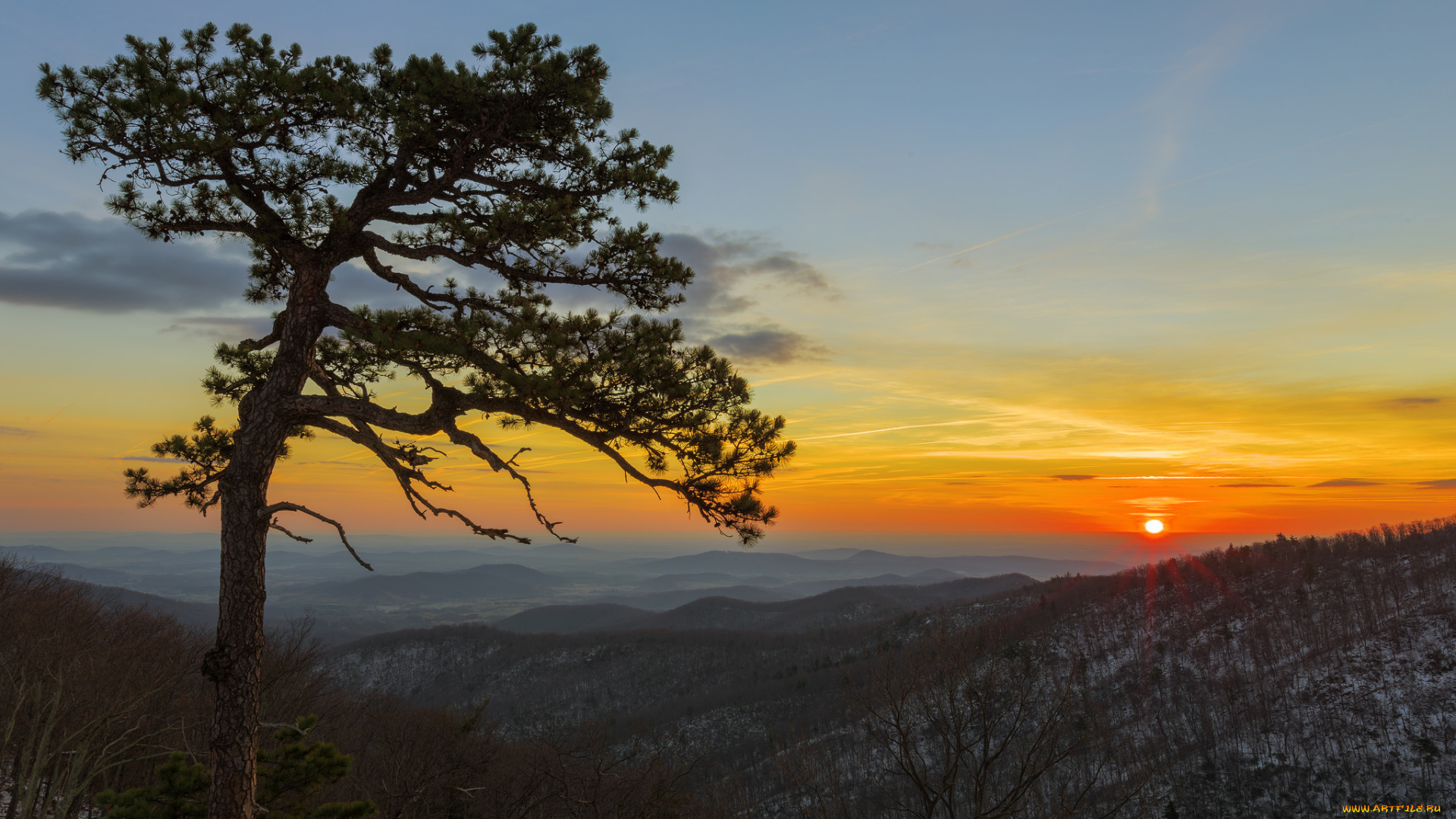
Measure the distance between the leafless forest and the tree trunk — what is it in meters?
0.81

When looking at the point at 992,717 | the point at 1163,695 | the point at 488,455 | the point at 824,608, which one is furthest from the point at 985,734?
the point at 824,608

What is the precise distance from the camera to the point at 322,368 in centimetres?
1027

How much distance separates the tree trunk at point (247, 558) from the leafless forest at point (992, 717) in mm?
815

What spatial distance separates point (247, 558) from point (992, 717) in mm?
14755

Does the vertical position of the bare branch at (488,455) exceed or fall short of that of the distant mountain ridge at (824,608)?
it exceeds it

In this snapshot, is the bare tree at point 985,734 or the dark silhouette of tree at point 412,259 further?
the bare tree at point 985,734

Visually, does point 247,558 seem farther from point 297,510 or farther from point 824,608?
point 824,608

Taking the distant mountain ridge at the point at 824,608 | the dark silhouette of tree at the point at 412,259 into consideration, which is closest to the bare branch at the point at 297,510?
the dark silhouette of tree at the point at 412,259

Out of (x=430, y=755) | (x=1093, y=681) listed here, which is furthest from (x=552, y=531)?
(x=1093, y=681)

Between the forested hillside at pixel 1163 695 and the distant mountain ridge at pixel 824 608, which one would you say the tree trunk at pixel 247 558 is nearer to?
the forested hillside at pixel 1163 695

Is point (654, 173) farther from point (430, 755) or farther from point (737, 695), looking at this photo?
point (737, 695)

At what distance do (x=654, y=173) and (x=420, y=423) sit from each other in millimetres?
4800

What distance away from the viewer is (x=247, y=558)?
334 inches

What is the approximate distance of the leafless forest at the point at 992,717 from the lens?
15.8 meters
